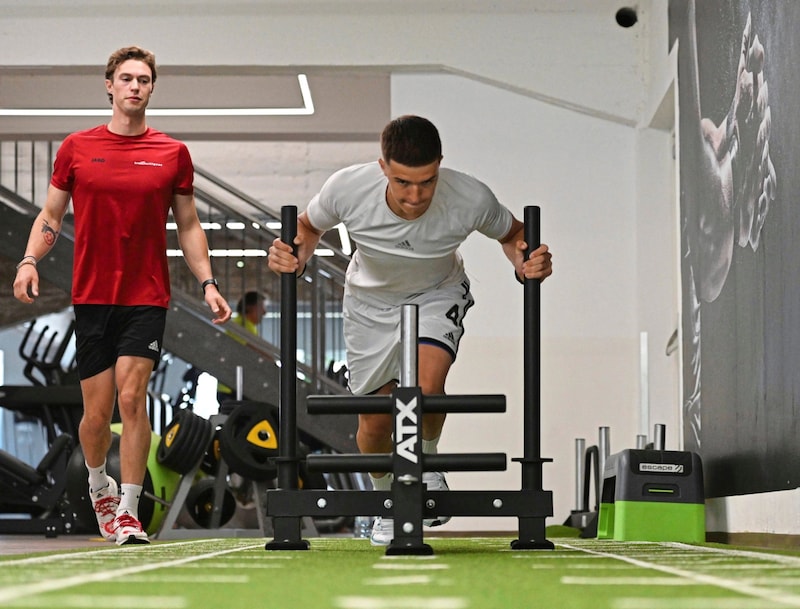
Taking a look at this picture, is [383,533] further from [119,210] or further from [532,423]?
[119,210]

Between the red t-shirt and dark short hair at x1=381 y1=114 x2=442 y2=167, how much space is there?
1.09m

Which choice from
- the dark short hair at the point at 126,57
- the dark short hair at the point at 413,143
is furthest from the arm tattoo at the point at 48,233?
the dark short hair at the point at 413,143

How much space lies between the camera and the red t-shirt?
3.78 metres

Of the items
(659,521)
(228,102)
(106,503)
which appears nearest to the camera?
(106,503)

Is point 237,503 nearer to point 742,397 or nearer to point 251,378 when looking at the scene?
point 251,378

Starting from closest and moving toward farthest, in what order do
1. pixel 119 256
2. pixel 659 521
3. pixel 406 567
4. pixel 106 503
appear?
pixel 406 567 → pixel 119 256 → pixel 106 503 → pixel 659 521

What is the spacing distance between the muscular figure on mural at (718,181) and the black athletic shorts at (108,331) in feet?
6.58

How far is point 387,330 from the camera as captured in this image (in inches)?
135

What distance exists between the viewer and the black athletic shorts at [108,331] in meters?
3.74

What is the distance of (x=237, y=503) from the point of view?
7113 millimetres

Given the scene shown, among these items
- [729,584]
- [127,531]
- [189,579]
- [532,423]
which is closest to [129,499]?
[127,531]

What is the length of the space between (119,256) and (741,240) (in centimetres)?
218

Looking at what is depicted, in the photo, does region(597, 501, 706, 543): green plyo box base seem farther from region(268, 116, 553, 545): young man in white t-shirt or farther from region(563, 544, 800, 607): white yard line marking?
region(563, 544, 800, 607): white yard line marking

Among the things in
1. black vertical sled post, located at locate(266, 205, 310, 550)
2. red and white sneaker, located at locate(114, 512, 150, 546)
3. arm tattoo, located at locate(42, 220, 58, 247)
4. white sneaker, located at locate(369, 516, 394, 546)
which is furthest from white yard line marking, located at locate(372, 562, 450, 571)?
arm tattoo, located at locate(42, 220, 58, 247)
